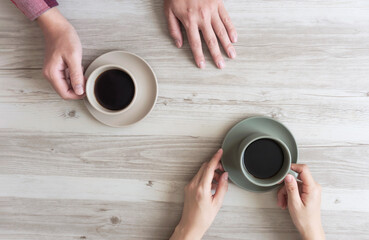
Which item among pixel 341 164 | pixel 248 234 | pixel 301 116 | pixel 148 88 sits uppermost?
pixel 148 88

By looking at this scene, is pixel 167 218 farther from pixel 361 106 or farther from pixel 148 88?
pixel 361 106

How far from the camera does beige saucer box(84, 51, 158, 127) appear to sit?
933 mm

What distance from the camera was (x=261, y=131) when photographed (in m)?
0.94

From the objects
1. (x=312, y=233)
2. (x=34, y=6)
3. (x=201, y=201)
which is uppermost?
(x=34, y=6)

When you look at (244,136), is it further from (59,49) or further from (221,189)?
(59,49)

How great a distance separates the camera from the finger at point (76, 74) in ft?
2.86

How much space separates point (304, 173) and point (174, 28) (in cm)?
63

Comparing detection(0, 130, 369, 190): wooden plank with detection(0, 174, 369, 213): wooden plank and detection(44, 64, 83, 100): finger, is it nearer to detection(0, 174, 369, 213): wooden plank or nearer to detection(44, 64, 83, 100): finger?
detection(0, 174, 369, 213): wooden plank

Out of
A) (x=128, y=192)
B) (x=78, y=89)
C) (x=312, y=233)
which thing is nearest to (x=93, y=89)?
(x=78, y=89)

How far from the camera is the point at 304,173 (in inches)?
36.1

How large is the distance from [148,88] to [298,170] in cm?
55

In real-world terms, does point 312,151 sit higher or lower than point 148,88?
lower

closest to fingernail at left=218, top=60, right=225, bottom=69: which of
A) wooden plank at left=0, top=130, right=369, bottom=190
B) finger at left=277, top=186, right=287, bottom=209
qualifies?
wooden plank at left=0, top=130, right=369, bottom=190

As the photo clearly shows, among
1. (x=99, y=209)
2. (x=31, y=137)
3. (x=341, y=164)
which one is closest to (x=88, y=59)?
(x=31, y=137)
